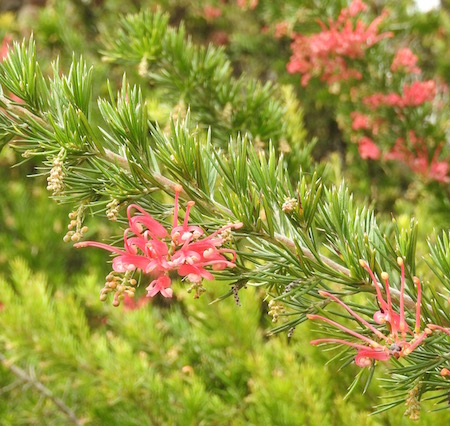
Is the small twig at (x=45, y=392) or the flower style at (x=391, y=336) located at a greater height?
the flower style at (x=391, y=336)

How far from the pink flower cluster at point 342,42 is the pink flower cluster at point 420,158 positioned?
173 millimetres

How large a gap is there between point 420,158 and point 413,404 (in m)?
0.76

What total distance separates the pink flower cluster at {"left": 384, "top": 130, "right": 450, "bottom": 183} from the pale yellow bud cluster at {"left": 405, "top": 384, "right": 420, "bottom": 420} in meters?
0.72

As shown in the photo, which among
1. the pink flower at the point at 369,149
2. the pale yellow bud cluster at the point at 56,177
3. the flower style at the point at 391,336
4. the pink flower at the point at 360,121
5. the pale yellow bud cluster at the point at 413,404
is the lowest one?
the pink flower at the point at 369,149

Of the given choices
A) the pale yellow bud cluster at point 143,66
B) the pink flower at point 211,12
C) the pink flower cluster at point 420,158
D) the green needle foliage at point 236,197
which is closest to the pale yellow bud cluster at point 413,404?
the green needle foliage at point 236,197

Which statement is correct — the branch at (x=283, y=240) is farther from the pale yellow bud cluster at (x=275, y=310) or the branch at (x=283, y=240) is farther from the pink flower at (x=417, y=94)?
the pink flower at (x=417, y=94)

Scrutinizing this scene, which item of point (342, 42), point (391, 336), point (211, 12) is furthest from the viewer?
point (211, 12)

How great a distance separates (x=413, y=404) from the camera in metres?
0.42

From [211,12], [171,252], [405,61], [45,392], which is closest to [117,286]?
[171,252]

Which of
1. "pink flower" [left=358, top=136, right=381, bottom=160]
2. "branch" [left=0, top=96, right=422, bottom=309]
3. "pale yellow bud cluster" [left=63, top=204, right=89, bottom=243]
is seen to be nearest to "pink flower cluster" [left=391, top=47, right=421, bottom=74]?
"pink flower" [left=358, top=136, right=381, bottom=160]

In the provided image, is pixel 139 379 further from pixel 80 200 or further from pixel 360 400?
pixel 80 200

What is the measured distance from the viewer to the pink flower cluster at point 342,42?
1.07 metres

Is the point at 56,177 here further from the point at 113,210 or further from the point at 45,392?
the point at 45,392

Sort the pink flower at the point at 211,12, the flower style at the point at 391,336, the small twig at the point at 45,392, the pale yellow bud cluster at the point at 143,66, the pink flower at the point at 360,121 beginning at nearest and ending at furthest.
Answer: the flower style at the point at 391,336 → the pale yellow bud cluster at the point at 143,66 → the small twig at the point at 45,392 → the pink flower at the point at 360,121 → the pink flower at the point at 211,12
